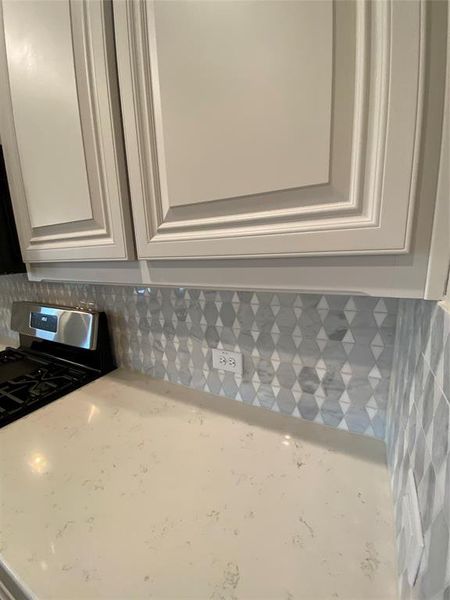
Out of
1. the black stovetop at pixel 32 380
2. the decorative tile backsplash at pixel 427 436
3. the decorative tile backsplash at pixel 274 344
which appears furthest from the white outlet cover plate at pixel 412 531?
the black stovetop at pixel 32 380

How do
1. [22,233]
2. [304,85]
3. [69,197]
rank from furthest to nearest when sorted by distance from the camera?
1. [22,233]
2. [69,197]
3. [304,85]

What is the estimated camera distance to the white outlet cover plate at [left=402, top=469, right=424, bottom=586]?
0.37 m

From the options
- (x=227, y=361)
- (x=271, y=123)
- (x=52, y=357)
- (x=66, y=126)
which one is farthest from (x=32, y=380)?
(x=271, y=123)

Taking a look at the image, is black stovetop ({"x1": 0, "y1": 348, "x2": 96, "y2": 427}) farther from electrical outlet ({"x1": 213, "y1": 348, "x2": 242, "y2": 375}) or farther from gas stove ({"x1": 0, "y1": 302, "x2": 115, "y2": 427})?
electrical outlet ({"x1": 213, "y1": 348, "x2": 242, "y2": 375})

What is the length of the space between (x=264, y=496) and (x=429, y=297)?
0.55m

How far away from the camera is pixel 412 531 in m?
0.40

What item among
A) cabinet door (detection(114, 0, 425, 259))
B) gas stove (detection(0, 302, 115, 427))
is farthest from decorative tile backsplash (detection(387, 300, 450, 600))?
gas stove (detection(0, 302, 115, 427))

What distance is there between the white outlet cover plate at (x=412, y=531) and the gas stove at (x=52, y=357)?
3.58 ft

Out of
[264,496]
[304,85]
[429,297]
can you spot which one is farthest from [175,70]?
[264,496]

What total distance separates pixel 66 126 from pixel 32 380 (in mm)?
981

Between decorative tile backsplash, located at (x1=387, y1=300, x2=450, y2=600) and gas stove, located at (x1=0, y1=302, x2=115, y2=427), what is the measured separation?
1.08 meters

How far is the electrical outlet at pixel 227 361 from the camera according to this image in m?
0.95

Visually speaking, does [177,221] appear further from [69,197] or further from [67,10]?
[67,10]

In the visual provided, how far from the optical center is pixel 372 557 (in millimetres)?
504
